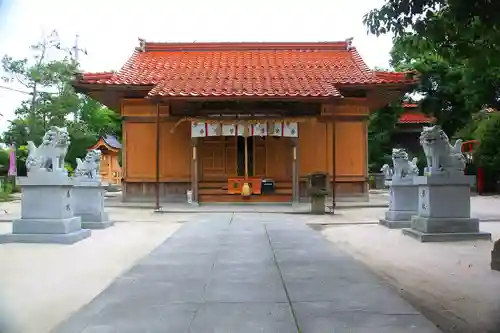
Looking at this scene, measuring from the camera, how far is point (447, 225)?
32.2ft

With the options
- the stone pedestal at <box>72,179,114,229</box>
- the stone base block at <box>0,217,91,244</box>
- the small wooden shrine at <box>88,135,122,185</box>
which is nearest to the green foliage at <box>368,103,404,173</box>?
the small wooden shrine at <box>88,135,122,185</box>

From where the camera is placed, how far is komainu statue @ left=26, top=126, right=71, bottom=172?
32.3ft

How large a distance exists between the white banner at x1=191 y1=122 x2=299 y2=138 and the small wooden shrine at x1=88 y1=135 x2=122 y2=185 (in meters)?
16.0

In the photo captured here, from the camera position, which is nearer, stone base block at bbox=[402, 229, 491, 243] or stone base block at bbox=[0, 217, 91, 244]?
stone base block at bbox=[0, 217, 91, 244]

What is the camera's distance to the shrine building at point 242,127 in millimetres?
18125

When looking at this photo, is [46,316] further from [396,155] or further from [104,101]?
[104,101]

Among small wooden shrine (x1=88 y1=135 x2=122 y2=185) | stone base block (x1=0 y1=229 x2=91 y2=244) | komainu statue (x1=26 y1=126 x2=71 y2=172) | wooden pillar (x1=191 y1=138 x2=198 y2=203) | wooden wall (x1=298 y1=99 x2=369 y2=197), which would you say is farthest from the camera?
small wooden shrine (x1=88 y1=135 x2=122 y2=185)

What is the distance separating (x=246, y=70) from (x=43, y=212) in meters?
12.8

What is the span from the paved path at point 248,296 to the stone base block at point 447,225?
85.9 inches

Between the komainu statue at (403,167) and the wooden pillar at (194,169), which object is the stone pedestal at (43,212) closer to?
the komainu statue at (403,167)

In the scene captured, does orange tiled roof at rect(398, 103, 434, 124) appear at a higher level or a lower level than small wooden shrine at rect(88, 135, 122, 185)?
higher

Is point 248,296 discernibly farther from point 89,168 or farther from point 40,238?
point 89,168

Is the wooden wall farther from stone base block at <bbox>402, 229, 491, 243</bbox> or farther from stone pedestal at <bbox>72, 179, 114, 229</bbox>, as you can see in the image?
stone base block at <bbox>402, 229, 491, 243</bbox>

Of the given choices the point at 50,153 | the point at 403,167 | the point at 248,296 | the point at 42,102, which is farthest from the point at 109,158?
the point at 248,296
